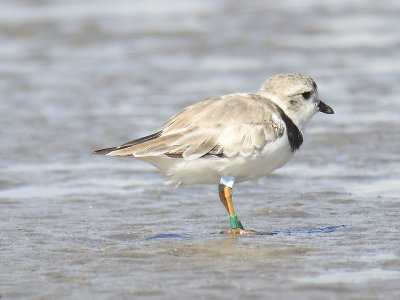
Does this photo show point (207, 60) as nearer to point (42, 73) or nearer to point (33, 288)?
point (42, 73)

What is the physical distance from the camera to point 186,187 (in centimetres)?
772

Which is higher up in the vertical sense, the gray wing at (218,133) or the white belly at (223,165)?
the gray wing at (218,133)

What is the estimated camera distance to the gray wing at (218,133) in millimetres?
5973

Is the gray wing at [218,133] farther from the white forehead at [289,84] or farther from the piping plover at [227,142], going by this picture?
the white forehead at [289,84]

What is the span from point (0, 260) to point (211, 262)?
127 centimetres

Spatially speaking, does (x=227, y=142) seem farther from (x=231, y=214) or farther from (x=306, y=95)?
(x=306, y=95)

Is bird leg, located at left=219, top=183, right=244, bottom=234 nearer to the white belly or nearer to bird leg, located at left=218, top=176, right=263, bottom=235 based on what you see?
bird leg, located at left=218, top=176, right=263, bottom=235

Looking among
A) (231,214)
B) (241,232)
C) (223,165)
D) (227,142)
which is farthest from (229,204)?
(227,142)

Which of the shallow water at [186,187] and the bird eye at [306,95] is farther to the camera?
the bird eye at [306,95]

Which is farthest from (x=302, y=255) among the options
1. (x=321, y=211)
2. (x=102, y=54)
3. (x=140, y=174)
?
(x=102, y=54)

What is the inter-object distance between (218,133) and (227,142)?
0.33ft

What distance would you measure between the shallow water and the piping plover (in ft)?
1.45

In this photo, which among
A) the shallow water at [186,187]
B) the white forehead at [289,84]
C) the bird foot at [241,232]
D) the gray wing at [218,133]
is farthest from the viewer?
the white forehead at [289,84]

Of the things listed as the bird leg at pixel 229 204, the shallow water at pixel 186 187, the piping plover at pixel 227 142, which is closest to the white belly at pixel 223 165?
the piping plover at pixel 227 142
